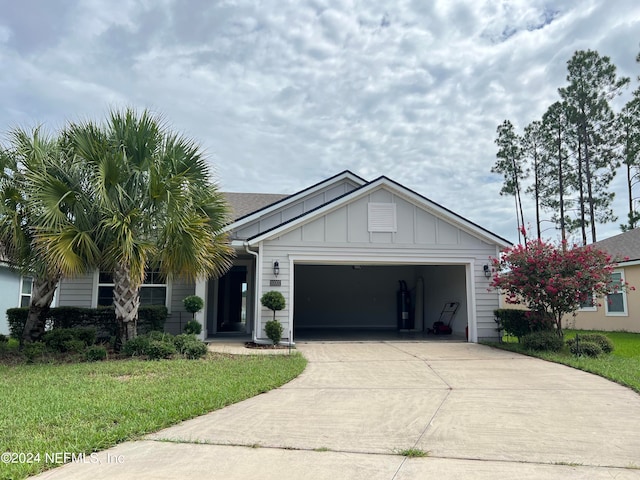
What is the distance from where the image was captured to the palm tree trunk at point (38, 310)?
9.69 meters

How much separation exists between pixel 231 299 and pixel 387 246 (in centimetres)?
931

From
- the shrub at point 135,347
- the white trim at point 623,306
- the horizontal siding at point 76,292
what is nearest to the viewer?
the shrub at point 135,347

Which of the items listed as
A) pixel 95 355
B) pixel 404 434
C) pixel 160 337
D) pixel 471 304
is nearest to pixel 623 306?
pixel 471 304

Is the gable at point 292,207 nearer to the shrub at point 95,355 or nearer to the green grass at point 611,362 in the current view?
the shrub at point 95,355

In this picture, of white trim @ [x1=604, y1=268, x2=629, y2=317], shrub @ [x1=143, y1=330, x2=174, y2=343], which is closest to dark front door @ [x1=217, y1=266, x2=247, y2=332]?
shrub @ [x1=143, y1=330, x2=174, y2=343]

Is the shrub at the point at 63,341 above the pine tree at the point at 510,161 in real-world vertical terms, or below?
below

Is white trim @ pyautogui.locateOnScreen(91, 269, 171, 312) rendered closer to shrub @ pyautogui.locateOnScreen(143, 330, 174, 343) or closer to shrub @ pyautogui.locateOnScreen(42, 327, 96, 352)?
shrub @ pyautogui.locateOnScreen(143, 330, 174, 343)

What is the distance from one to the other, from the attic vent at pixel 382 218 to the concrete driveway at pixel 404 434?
5.53 m

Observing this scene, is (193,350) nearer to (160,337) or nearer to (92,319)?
(160,337)

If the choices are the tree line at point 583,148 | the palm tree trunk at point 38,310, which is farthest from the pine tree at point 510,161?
the palm tree trunk at point 38,310

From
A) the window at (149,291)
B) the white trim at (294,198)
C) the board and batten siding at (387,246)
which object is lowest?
the window at (149,291)

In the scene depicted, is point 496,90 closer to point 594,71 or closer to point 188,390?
point 188,390

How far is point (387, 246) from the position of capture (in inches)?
488

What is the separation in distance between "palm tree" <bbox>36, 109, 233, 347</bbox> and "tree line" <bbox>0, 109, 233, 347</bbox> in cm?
2
